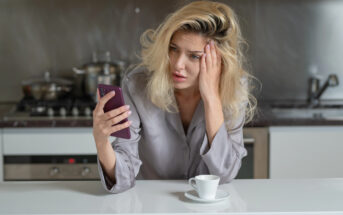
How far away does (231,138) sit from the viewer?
1.62 metres

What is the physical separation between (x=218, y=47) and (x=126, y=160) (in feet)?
1.64

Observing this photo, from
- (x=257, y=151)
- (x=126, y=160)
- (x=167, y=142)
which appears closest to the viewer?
(x=126, y=160)

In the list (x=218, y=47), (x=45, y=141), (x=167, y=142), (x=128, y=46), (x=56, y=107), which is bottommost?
(x=45, y=141)

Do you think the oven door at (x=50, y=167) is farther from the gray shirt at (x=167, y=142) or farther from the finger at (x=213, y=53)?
the finger at (x=213, y=53)

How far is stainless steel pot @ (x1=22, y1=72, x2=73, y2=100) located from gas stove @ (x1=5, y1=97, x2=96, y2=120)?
0.12ft

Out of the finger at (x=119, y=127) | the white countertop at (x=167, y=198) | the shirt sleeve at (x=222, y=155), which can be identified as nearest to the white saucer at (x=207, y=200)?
the white countertop at (x=167, y=198)

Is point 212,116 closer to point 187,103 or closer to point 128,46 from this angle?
point 187,103

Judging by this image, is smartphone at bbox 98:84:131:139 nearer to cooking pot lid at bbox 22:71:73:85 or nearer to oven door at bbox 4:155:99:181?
oven door at bbox 4:155:99:181

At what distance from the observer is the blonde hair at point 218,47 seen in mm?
1551

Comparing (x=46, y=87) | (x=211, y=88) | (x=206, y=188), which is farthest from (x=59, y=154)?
(x=206, y=188)

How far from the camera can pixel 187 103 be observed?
1782mm

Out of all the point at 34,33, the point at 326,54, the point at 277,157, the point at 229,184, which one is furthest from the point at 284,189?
the point at 34,33

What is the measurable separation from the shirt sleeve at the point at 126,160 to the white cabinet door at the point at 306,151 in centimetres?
119

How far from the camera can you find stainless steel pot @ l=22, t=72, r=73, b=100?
303 cm
